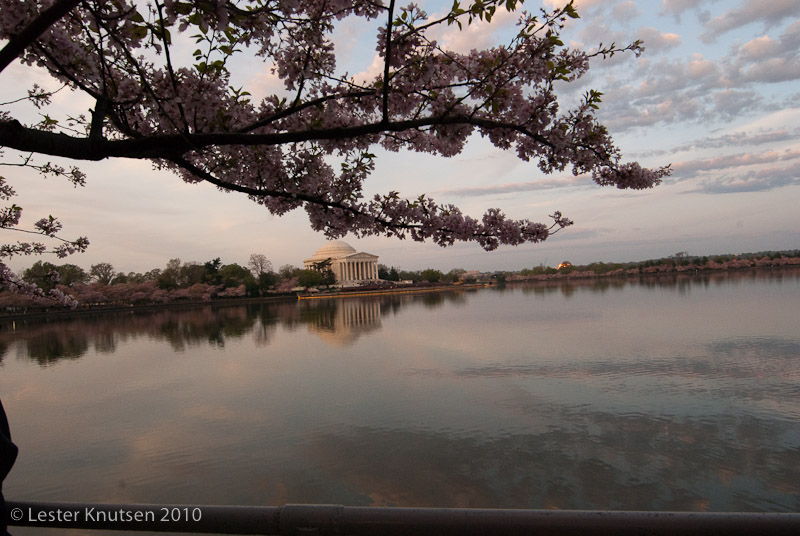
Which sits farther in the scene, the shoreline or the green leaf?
the shoreline

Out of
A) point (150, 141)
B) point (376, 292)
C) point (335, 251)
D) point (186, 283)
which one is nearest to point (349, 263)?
point (335, 251)

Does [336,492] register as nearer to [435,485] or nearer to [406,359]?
[435,485]

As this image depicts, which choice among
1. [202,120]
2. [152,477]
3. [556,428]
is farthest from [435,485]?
[202,120]

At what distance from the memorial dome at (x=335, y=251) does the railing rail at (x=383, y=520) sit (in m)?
121

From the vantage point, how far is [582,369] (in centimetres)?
1238

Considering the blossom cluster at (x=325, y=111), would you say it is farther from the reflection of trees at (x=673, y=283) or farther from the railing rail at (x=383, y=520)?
the reflection of trees at (x=673, y=283)

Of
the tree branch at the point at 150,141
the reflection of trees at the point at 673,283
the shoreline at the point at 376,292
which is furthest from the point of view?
the reflection of trees at the point at 673,283

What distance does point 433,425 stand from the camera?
335 inches

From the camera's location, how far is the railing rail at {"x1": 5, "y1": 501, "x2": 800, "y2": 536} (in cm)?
135

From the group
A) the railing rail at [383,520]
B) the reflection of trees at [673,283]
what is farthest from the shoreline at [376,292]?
the railing rail at [383,520]

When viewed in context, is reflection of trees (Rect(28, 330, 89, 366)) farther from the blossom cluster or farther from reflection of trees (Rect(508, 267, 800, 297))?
reflection of trees (Rect(508, 267, 800, 297))

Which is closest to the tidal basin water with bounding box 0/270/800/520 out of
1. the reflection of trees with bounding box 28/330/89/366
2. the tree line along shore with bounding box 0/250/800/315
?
the reflection of trees with bounding box 28/330/89/366

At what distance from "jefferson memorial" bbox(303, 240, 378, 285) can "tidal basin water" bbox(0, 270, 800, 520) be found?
100195 mm

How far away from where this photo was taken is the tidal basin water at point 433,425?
20.3 feet
